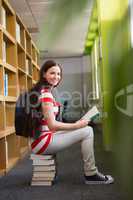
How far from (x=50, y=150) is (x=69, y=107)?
1374mm

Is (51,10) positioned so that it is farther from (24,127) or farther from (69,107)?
(24,127)

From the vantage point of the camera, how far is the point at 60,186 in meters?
1.66

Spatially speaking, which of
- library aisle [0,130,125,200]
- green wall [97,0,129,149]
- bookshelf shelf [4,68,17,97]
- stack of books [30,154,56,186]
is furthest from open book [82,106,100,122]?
bookshelf shelf [4,68,17,97]

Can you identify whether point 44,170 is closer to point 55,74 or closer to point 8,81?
point 8,81

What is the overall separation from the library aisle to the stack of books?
0.14 ft

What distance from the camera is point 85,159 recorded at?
5.48ft

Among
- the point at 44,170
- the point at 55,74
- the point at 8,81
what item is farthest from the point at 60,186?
the point at 55,74

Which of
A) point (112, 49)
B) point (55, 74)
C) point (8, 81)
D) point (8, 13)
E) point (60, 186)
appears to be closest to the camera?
point (112, 49)

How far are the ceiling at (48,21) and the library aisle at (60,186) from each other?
3.47 ft

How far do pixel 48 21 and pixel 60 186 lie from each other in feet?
5.27

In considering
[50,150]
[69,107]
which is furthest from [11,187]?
[69,107]

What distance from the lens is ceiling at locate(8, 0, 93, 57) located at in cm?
16

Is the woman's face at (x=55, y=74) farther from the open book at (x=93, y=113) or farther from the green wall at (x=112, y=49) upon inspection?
the green wall at (x=112, y=49)

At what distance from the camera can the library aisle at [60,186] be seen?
4.79 feet
